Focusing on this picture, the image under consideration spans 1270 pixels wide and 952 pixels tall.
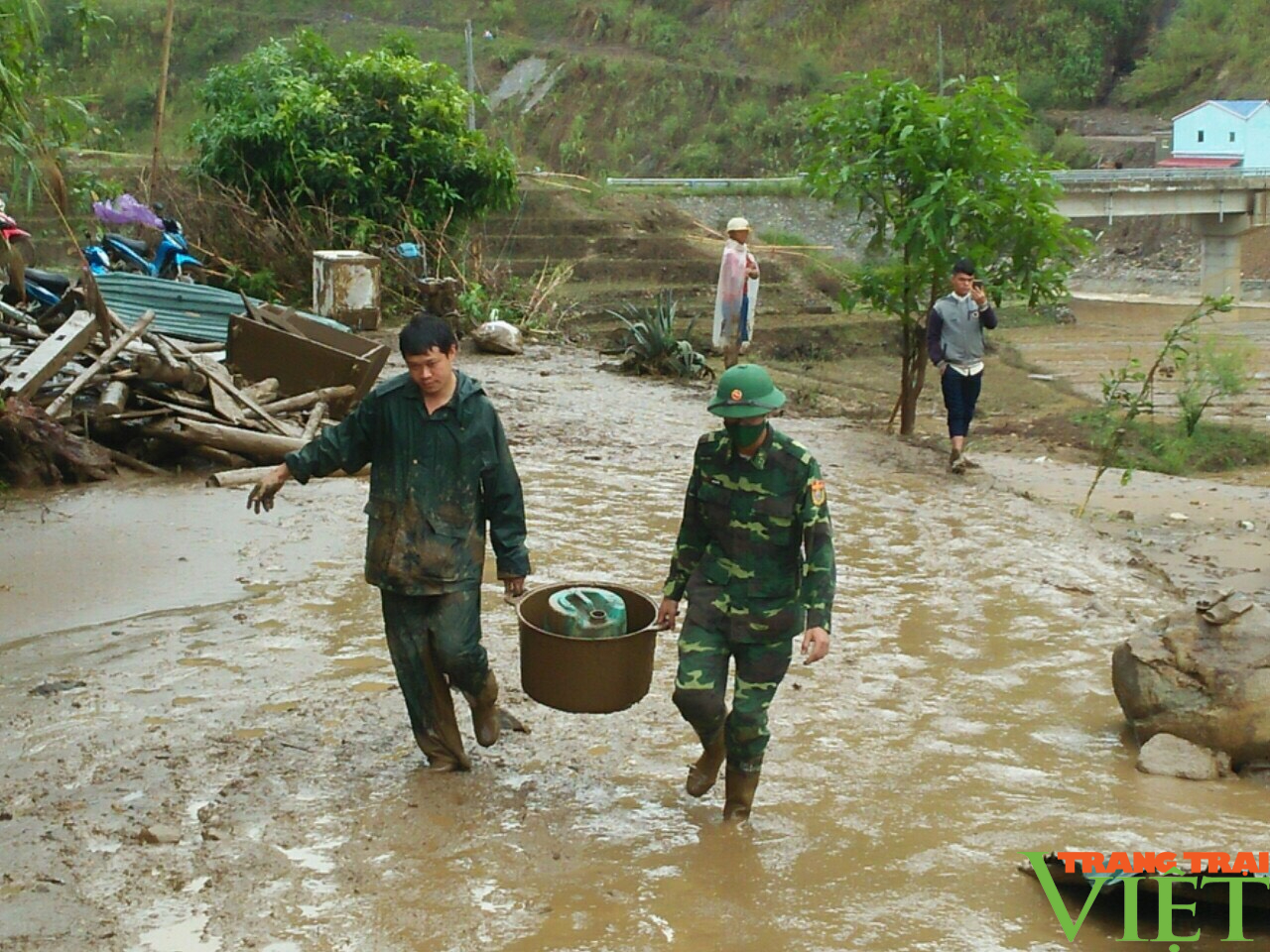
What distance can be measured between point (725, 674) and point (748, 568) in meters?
0.38

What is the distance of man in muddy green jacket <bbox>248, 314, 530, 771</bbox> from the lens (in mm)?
4816

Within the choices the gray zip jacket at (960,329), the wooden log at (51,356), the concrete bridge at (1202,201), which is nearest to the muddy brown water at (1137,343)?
the concrete bridge at (1202,201)

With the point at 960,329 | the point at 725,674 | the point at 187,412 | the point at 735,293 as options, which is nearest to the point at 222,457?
the point at 187,412

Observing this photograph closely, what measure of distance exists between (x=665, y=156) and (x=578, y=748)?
5986cm

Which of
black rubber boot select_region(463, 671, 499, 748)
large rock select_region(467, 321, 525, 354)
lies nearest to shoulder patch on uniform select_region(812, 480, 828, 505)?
black rubber boot select_region(463, 671, 499, 748)

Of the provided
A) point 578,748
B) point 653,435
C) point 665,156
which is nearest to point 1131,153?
point 665,156

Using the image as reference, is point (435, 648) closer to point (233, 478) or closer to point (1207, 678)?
point (1207, 678)

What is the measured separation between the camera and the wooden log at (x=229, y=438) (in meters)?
9.65

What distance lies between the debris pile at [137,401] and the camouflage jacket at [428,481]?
193 inches

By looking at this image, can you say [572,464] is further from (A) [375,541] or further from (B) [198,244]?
(B) [198,244]

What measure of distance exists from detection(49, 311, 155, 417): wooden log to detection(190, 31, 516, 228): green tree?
325 inches

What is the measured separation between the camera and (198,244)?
59.3ft

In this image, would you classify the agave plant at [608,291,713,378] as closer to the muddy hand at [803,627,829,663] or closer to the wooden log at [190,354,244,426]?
the wooden log at [190,354,244,426]

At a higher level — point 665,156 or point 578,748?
point 665,156
